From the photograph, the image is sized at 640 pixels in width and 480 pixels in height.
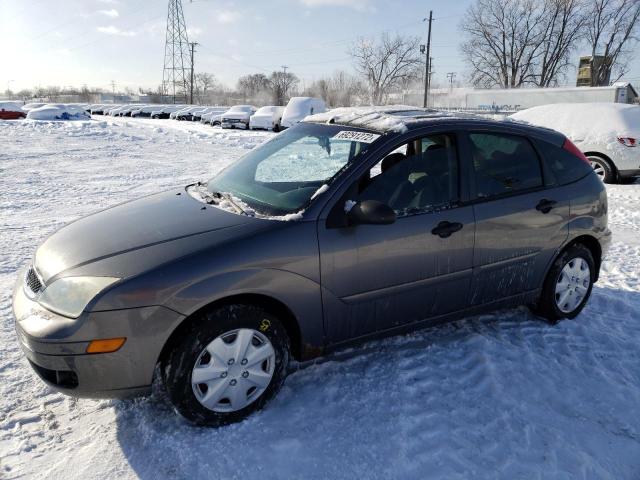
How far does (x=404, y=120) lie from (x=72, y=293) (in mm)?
2244

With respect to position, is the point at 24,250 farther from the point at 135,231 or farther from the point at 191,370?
the point at 191,370

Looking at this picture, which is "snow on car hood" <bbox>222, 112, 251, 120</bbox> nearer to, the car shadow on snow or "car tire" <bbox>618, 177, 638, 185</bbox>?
"car tire" <bbox>618, 177, 638, 185</bbox>

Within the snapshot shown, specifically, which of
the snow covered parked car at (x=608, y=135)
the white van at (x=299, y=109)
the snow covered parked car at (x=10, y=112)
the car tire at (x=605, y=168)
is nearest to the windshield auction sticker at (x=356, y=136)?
the snow covered parked car at (x=608, y=135)

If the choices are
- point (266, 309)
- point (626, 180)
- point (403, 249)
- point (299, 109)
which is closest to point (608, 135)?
point (626, 180)

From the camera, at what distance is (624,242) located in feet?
19.5

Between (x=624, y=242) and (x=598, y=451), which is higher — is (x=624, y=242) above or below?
above

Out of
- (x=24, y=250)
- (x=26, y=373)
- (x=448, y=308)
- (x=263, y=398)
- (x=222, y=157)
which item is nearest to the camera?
(x=263, y=398)

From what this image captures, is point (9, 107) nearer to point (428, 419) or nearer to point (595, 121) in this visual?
point (595, 121)

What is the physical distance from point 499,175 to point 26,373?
3.45 meters

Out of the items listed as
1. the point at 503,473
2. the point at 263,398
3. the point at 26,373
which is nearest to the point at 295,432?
the point at 263,398

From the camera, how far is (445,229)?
307 centimetres

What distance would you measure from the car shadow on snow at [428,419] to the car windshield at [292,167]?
1162 millimetres

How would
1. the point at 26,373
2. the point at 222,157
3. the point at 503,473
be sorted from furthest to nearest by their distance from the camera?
the point at 222,157 < the point at 26,373 < the point at 503,473

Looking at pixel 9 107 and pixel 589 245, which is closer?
pixel 589 245
